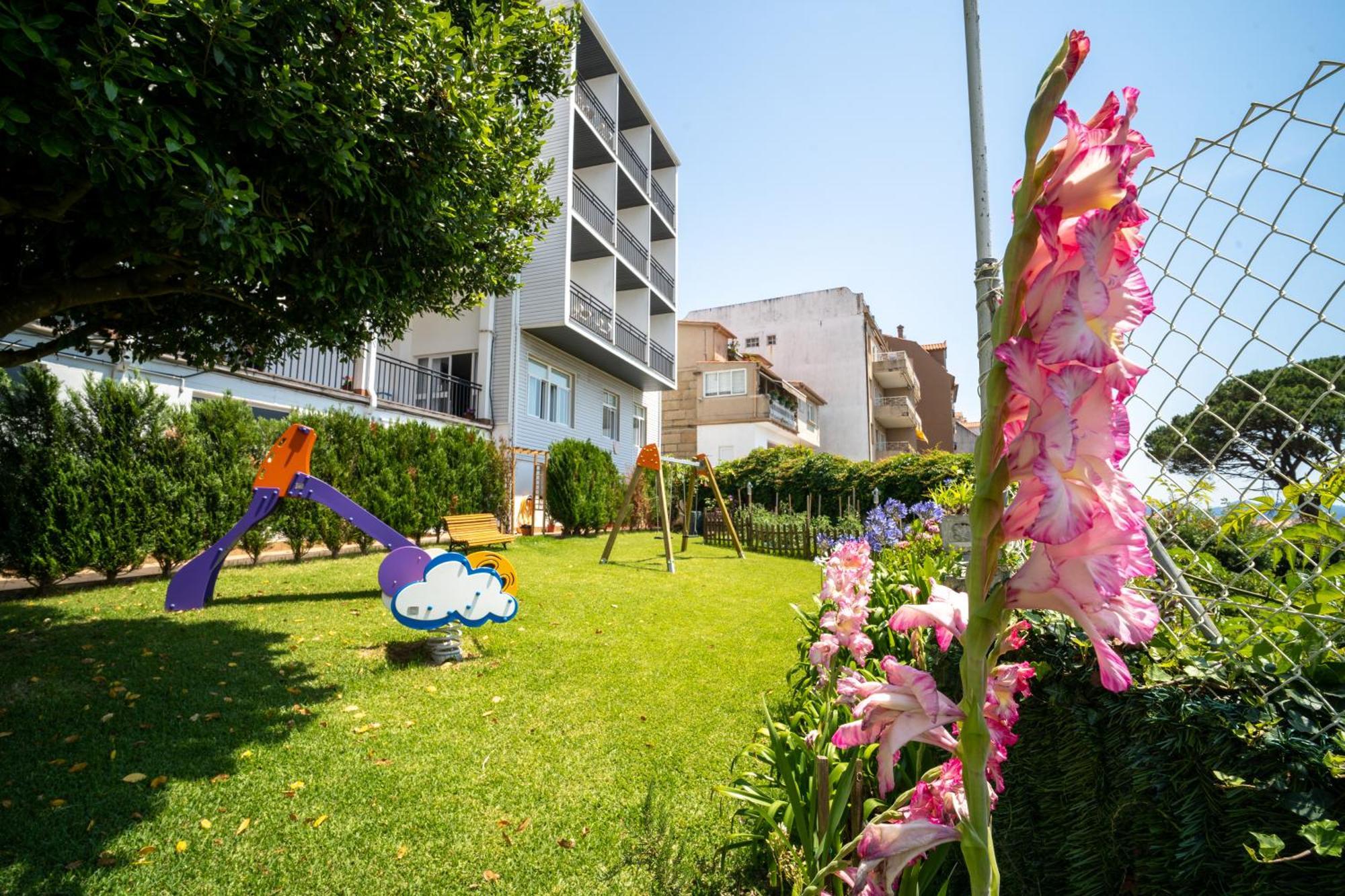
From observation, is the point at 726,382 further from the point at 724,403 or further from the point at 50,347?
the point at 50,347

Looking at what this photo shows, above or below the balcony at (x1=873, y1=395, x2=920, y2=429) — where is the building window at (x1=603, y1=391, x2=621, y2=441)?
below

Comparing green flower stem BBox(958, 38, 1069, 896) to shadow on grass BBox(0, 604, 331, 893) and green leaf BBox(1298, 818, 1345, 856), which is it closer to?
green leaf BBox(1298, 818, 1345, 856)

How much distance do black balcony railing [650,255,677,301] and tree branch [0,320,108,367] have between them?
1951 centimetres

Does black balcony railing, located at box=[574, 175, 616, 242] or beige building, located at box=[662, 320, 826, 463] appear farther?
beige building, located at box=[662, 320, 826, 463]

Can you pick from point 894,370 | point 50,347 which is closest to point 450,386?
point 50,347

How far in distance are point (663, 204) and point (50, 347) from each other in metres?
22.7

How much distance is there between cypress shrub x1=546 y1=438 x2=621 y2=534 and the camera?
16531 mm

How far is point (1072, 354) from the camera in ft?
1.64

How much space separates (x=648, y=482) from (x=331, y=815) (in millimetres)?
17920

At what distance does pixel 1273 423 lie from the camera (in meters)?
1.83

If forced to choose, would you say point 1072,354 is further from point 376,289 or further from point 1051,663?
point 376,289

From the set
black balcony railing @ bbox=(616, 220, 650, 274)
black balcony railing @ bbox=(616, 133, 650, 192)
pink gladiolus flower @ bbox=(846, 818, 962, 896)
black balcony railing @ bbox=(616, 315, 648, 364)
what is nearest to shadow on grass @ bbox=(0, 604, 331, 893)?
pink gladiolus flower @ bbox=(846, 818, 962, 896)

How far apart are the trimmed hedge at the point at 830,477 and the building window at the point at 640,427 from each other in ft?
12.1

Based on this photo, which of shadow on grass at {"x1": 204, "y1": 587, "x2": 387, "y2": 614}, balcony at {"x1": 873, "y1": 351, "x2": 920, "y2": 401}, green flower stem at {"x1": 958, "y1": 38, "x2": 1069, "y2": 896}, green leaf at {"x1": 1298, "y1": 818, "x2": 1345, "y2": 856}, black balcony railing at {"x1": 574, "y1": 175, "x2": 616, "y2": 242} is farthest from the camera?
balcony at {"x1": 873, "y1": 351, "x2": 920, "y2": 401}
